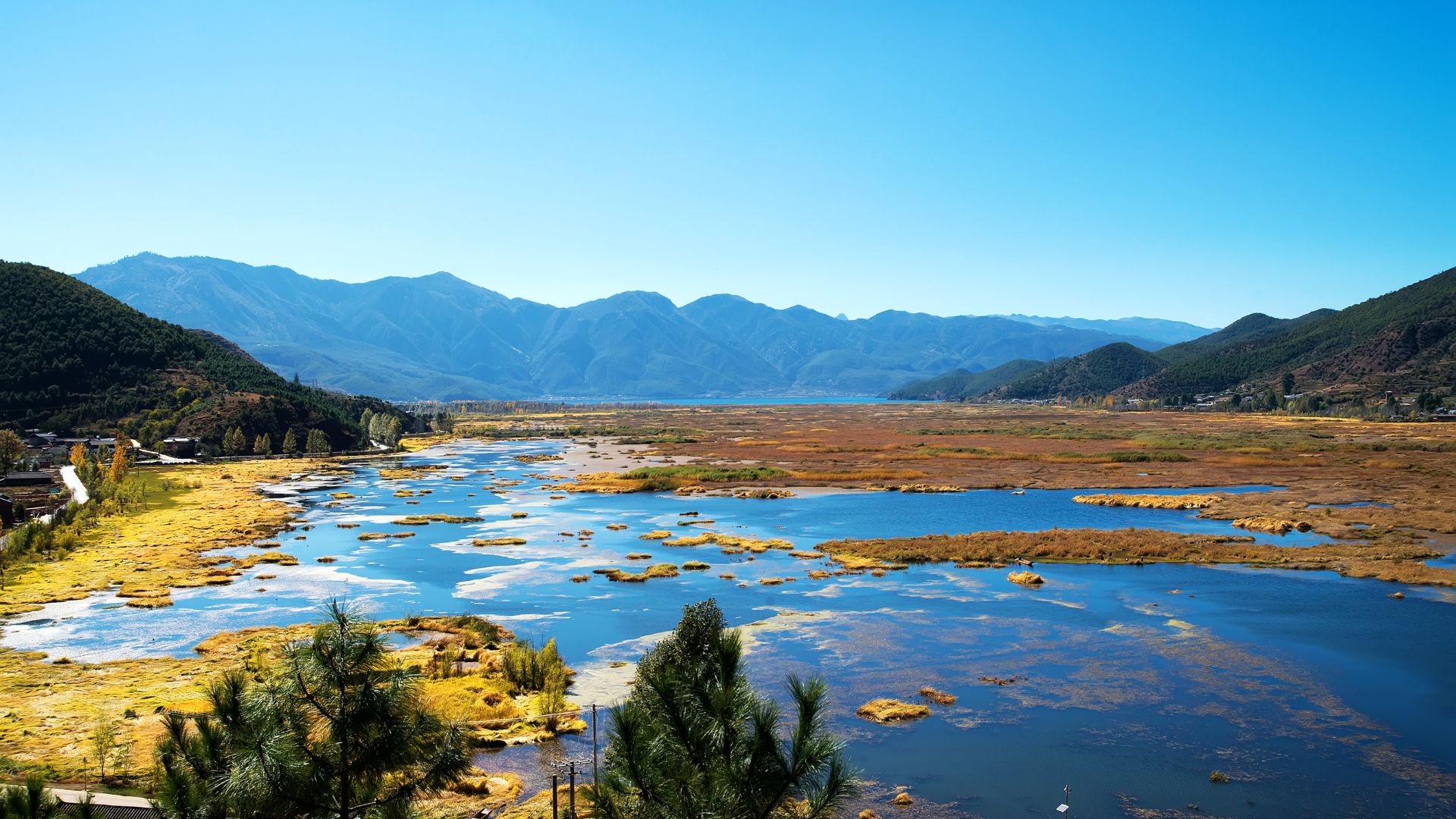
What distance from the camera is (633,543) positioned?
53.7 m

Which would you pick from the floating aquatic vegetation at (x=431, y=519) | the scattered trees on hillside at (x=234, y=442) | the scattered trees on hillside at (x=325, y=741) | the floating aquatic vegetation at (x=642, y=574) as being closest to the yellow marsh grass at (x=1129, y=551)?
the floating aquatic vegetation at (x=642, y=574)

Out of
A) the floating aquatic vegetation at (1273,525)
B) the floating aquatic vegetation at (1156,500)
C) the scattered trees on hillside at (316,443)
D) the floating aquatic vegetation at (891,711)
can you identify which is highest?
the scattered trees on hillside at (316,443)

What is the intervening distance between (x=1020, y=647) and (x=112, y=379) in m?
122

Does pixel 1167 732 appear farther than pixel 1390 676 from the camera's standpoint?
No

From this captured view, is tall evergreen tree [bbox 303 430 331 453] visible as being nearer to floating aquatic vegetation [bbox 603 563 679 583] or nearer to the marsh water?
the marsh water

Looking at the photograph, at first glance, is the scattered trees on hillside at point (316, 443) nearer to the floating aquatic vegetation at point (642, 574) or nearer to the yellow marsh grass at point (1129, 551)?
the floating aquatic vegetation at point (642, 574)

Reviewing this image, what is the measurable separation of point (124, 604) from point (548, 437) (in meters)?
126

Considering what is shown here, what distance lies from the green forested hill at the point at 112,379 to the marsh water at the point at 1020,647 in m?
66.9

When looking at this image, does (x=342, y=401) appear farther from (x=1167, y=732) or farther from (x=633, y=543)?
(x=1167, y=732)

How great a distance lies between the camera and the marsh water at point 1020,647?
69.8 feet

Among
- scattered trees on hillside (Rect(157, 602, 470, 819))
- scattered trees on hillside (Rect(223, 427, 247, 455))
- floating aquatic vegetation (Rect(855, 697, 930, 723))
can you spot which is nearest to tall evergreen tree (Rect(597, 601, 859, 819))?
scattered trees on hillside (Rect(157, 602, 470, 819))

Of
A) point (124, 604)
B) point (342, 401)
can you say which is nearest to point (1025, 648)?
point (124, 604)

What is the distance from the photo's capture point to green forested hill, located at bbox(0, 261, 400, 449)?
107312 mm

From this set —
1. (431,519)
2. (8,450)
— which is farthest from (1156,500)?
(8,450)
